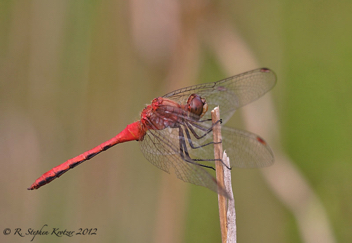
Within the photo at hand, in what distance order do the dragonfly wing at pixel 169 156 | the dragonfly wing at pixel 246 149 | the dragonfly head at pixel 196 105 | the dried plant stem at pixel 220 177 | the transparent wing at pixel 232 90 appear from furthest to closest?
the transparent wing at pixel 232 90 → the dragonfly head at pixel 196 105 → the dragonfly wing at pixel 246 149 → the dragonfly wing at pixel 169 156 → the dried plant stem at pixel 220 177

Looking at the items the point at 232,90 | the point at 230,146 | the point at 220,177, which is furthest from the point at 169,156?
the point at 232,90

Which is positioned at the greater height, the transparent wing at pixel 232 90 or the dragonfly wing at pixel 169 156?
the transparent wing at pixel 232 90

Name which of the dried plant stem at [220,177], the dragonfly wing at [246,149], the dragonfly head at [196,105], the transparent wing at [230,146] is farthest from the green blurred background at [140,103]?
the dried plant stem at [220,177]

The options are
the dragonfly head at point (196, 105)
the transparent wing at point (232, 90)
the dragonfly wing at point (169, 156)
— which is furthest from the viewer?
the transparent wing at point (232, 90)

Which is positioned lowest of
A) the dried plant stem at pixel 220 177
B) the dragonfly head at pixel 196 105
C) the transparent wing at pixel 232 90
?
the dried plant stem at pixel 220 177

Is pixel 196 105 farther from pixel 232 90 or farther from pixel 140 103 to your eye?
pixel 140 103

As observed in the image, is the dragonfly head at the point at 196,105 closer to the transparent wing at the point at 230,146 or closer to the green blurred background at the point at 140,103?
the transparent wing at the point at 230,146

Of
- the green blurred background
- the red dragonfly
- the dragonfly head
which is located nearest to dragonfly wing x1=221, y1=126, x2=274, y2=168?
the red dragonfly

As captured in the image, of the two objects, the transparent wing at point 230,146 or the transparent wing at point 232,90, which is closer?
the transparent wing at point 230,146

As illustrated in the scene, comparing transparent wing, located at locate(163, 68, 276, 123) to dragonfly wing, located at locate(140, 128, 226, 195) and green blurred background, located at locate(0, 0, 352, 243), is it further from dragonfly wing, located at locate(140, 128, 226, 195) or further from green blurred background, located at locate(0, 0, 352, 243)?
dragonfly wing, located at locate(140, 128, 226, 195)
